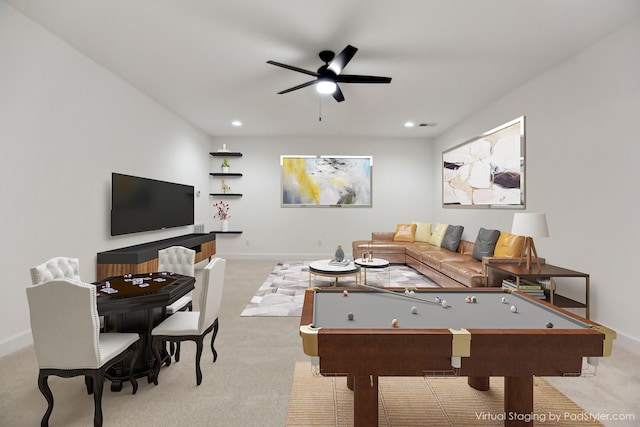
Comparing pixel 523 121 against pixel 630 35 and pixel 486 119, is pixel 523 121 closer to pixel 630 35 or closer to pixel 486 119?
pixel 486 119

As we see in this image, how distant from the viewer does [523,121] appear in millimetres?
4105

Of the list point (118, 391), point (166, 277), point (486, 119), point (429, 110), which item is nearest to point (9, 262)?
point (166, 277)

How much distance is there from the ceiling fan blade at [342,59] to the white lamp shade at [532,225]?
247 centimetres

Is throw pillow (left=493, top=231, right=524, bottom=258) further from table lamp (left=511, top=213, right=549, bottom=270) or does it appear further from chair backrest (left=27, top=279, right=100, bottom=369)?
chair backrest (left=27, top=279, right=100, bottom=369)

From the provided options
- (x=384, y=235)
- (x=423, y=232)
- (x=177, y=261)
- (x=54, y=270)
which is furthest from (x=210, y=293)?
(x=423, y=232)

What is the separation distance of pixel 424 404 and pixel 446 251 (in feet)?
13.1

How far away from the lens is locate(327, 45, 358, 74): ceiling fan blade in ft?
8.93

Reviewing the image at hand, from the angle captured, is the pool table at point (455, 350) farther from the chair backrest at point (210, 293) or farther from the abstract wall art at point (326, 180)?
the abstract wall art at point (326, 180)

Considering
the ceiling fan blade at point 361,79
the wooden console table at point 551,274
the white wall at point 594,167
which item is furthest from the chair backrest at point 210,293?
the white wall at point 594,167

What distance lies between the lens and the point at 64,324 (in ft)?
5.56

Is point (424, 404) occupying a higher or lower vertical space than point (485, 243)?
lower

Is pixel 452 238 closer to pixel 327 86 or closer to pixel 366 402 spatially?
pixel 327 86

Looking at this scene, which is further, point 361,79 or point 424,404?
point 361,79

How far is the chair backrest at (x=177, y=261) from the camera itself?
3096 millimetres
